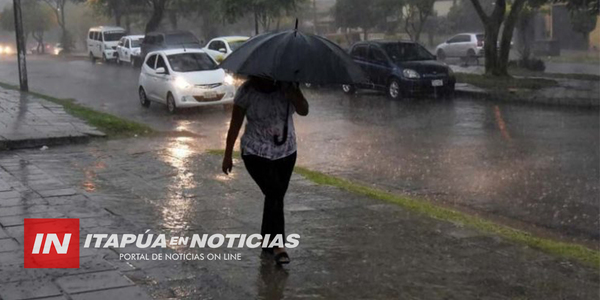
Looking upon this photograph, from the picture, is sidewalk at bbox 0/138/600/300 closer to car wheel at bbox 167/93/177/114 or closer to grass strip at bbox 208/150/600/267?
grass strip at bbox 208/150/600/267

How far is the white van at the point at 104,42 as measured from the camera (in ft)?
145

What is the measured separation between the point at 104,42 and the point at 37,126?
3226 centimetres

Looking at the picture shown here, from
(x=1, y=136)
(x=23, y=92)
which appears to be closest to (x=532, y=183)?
(x=1, y=136)

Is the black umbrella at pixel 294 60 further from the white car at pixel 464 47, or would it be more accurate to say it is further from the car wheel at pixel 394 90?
the white car at pixel 464 47

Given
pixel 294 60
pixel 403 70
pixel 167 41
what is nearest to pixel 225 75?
pixel 403 70

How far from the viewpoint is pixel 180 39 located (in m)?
37.0

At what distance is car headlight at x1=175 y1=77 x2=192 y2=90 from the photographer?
1858 cm

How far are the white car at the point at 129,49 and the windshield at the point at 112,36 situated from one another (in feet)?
9.50

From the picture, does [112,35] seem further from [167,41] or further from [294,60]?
[294,60]

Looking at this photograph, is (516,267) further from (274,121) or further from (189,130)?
(189,130)

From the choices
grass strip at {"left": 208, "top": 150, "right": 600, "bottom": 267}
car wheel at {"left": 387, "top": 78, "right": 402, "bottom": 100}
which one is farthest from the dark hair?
car wheel at {"left": 387, "top": 78, "right": 402, "bottom": 100}

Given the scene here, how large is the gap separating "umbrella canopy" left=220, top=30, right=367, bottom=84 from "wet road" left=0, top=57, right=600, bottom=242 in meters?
3.47

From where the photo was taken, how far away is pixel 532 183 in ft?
32.4

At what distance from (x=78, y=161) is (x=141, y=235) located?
4.23 metres
